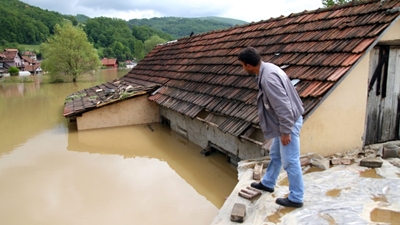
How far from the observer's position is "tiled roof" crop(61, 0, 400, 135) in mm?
4727

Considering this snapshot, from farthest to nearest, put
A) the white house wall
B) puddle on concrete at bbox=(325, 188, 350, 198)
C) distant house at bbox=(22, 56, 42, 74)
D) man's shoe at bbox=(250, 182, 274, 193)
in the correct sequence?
distant house at bbox=(22, 56, 42, 74)
the white house wall
man's shoe at bbox=(250, 182, 274, 193)
puddle on concrete at bbox=(325, 188, 350, 198)

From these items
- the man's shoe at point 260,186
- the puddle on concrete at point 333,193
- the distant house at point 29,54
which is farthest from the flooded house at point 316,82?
the distant house at point 29,54

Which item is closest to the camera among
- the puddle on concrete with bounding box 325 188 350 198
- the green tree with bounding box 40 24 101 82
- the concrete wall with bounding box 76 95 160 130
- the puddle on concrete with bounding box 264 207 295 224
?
the puddle on concrete with bounding box 264 207 295 224

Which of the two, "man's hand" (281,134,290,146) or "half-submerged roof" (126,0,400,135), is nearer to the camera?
"man's hand" (281,134,290,146)

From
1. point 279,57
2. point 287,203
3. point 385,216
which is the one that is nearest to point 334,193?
point 385,216

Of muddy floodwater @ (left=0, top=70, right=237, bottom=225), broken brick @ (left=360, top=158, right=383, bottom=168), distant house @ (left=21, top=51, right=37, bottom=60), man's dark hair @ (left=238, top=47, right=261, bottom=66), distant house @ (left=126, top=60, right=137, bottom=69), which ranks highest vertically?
distant house @ (left=21, top=51, right=37, bottom=60)

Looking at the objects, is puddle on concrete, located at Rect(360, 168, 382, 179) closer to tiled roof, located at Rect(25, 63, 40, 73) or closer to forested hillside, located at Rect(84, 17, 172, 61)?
tiled roof, located at Rect(25, 63, 40, 73)

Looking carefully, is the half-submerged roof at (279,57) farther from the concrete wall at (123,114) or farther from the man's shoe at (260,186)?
the man's shoe at (260,186)

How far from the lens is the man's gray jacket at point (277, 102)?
9.28 feet

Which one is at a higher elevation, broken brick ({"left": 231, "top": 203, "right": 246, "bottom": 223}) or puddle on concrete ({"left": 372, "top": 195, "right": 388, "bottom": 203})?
puddle on concrete ({"left": 372, "top": 195, "right": 388, "bottom": 203})

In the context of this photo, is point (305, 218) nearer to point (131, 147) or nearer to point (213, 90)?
point (213, 90)

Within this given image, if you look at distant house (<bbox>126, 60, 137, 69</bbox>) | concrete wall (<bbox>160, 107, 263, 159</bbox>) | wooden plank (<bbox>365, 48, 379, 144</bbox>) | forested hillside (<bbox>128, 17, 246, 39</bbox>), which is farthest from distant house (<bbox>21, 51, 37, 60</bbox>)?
wooden plank (<bbox>365, 48, 379, 144</bbox>)

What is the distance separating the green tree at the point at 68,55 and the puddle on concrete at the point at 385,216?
34.2 metres

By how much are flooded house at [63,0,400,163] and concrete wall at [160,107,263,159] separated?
0.02 meters
